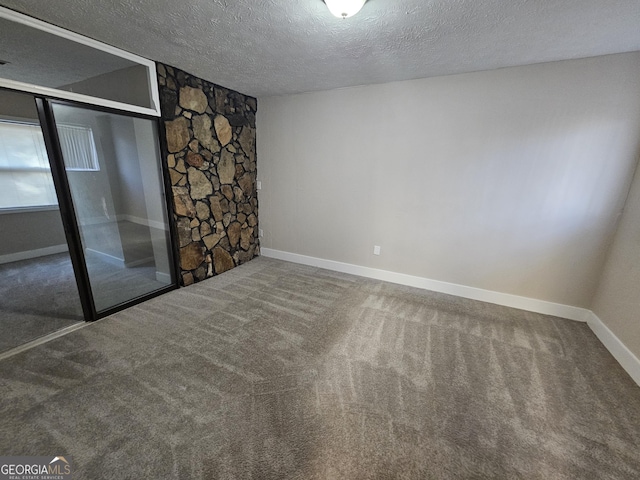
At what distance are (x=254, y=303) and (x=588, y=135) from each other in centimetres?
366

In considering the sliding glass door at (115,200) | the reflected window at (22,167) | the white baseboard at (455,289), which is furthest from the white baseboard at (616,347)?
the reflected window at (22,167)

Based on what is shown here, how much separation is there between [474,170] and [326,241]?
2077 millimetres

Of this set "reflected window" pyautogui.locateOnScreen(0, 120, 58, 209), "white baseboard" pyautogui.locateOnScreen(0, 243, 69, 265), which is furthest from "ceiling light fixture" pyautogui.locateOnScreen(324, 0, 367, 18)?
"white baseboard" pyautogui.locateOnScreen(0, 243, 69, 265)

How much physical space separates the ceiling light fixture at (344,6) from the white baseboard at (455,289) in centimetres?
277

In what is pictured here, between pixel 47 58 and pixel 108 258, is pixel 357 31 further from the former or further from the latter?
pixel 108 258

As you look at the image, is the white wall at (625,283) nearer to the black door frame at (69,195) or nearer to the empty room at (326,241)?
the empty room at (326,241)

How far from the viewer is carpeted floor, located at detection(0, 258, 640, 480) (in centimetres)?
129

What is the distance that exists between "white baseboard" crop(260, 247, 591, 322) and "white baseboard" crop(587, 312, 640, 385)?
16 centimetres

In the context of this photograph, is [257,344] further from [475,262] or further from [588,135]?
[588,135]

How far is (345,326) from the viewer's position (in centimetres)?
244

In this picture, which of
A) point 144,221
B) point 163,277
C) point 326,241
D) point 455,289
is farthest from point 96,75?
point 455,289

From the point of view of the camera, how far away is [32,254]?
3.96 meters

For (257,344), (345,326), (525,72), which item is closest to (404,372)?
(345,326)

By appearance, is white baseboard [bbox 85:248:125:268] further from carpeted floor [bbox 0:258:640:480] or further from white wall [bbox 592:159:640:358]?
white wall [bbox 592:159:640:358]
